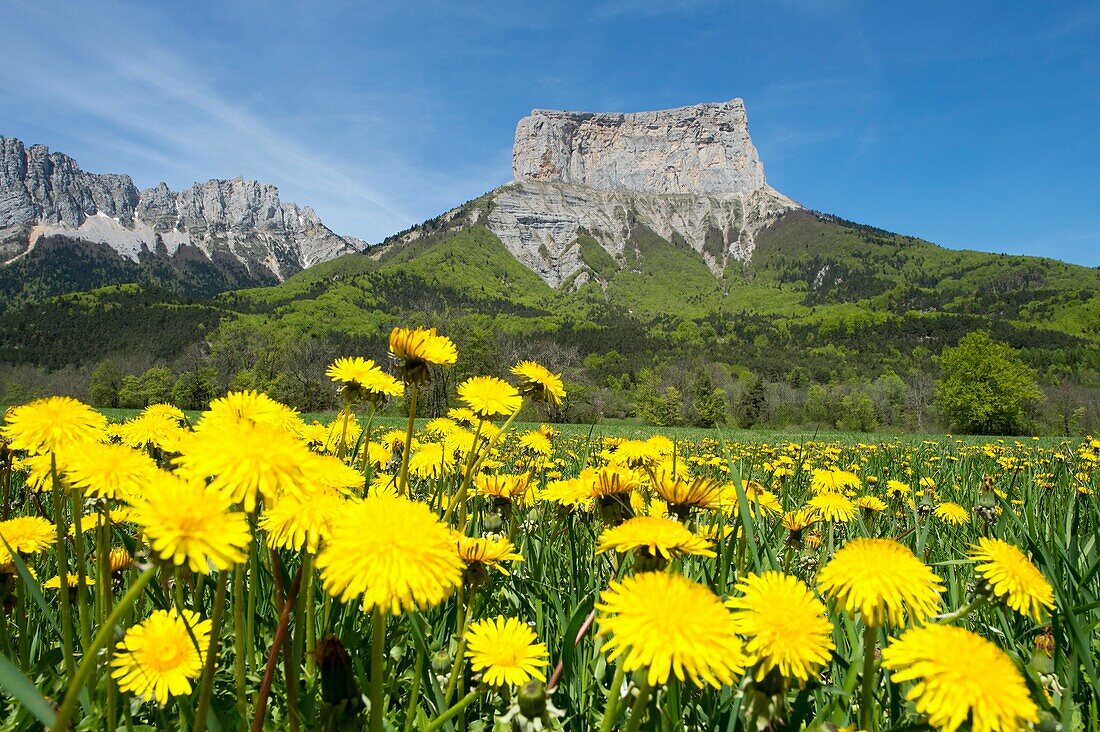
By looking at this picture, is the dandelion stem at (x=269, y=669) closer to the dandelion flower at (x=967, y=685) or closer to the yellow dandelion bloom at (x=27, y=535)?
the dandelion flower at (x=967, y=685)

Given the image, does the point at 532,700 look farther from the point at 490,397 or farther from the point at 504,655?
the point at 490,397

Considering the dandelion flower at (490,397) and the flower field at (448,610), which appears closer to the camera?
the flower field at (448,610)

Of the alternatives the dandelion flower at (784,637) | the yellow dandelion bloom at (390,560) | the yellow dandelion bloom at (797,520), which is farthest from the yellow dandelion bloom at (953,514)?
the yellow dandelion bloom at (390,560)

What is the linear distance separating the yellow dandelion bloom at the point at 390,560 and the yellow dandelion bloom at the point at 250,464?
0.13 m

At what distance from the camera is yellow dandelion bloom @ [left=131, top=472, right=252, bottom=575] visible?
0.81 meters

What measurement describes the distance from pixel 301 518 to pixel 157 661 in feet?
2.35

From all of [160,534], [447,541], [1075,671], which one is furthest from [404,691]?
[1075,671]

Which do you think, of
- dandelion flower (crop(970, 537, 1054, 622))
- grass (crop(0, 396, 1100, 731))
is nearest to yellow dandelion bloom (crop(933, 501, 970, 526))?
grass (crop(0, 396, 1100, 731))

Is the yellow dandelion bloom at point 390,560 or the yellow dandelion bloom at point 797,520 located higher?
the yellow dandelion bloom at point 390,560

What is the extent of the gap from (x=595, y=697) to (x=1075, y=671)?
4.96 feet

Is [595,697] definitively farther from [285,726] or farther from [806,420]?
[806,420]

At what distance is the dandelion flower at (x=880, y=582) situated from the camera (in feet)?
3.54

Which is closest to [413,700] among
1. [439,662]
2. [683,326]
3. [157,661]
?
[439,662]

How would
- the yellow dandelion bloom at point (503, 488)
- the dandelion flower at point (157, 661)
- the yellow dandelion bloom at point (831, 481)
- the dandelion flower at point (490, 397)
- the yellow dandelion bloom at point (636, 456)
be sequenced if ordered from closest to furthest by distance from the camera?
the dandelion flower at point (157, 661) → the dandelion flower at point (490, 397) → the yellow dandelion bloom at point (503, 488) → the yellow dandelion bloom at point (636, 456) → the yellow dandelion bloom at point (831, 481)
